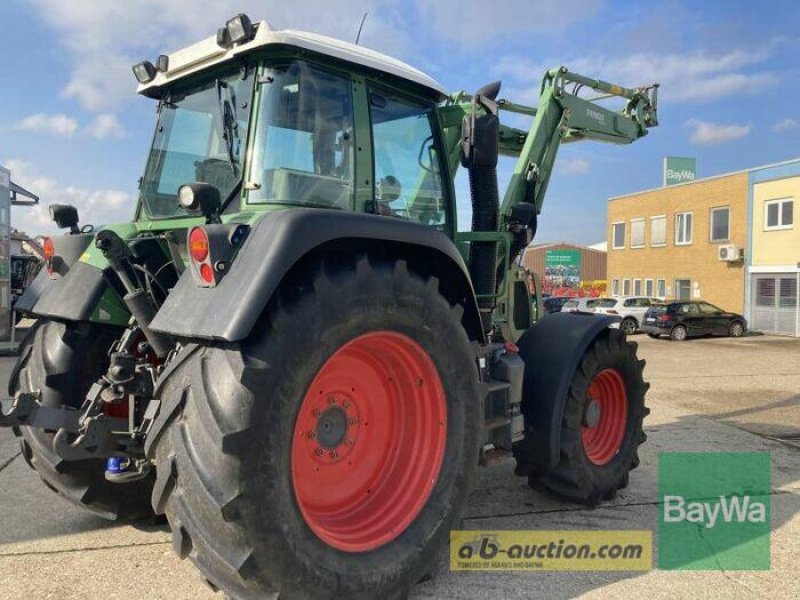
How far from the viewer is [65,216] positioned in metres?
4.33

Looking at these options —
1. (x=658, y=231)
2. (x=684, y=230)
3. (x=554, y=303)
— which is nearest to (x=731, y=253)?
(x=684, y=230)

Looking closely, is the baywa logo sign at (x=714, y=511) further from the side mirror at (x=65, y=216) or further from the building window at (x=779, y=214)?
the building window at (x=779, y=214)

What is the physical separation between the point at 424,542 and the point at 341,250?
148 centimetres

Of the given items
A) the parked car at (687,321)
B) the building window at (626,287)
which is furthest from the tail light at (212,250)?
the building window at (626,287)

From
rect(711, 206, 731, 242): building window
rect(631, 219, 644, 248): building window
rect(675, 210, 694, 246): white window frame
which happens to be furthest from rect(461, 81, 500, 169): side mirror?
rect(631, 219, 644, 248): building window

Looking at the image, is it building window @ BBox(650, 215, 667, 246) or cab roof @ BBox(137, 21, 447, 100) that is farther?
building window @ BBox(650, 215, 667, 246)

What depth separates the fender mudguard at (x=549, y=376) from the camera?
442cm

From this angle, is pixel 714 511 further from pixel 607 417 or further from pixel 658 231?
pixel 658 231

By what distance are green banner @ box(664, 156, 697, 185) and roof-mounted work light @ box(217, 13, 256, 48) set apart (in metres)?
32.8

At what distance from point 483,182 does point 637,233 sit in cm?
3003

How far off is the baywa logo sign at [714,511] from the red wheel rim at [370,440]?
5.24ft

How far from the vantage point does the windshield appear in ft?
11.5

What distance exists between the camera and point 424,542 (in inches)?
129

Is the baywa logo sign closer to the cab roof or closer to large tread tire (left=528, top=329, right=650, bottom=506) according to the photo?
large tread tire (left=528, top=329, right=650, bottom=506)
